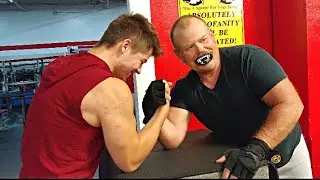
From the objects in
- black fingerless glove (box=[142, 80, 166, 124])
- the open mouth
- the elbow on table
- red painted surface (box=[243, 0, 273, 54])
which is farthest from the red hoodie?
red painted surface (box=[243, 0, 273, 54])

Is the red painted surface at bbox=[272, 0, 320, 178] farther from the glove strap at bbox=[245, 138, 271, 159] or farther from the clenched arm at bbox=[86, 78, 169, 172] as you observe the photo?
the clenched arm at bbox=[86, 78, 169, 172]

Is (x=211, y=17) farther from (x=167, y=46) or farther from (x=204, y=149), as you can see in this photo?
(x=204, y=149)

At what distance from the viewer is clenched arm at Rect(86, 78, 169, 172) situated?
119cm

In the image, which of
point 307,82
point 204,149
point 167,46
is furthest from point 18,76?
point 204,149

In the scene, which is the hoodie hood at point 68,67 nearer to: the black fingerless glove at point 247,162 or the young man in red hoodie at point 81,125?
the young man in red hoodie at point 81,125

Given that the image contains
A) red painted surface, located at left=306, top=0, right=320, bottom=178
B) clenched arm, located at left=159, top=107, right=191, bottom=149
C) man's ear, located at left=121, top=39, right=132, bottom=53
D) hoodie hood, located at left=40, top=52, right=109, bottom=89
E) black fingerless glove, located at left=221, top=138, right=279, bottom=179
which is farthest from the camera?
red painted surface, located at left=306, top=0, right=320, bottom=178

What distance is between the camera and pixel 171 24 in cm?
256

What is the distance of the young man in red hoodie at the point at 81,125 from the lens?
3.92 feet

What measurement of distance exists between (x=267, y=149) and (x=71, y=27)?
43.5 feet

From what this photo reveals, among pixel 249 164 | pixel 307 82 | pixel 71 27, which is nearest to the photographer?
pixel 249 164

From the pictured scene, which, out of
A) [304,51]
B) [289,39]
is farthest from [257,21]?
[304,51]

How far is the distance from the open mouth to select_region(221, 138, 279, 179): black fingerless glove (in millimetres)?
472

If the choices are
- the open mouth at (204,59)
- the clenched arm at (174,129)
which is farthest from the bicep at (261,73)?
the clenched arm at (174,129)

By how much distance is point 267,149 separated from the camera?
56.8 inches
